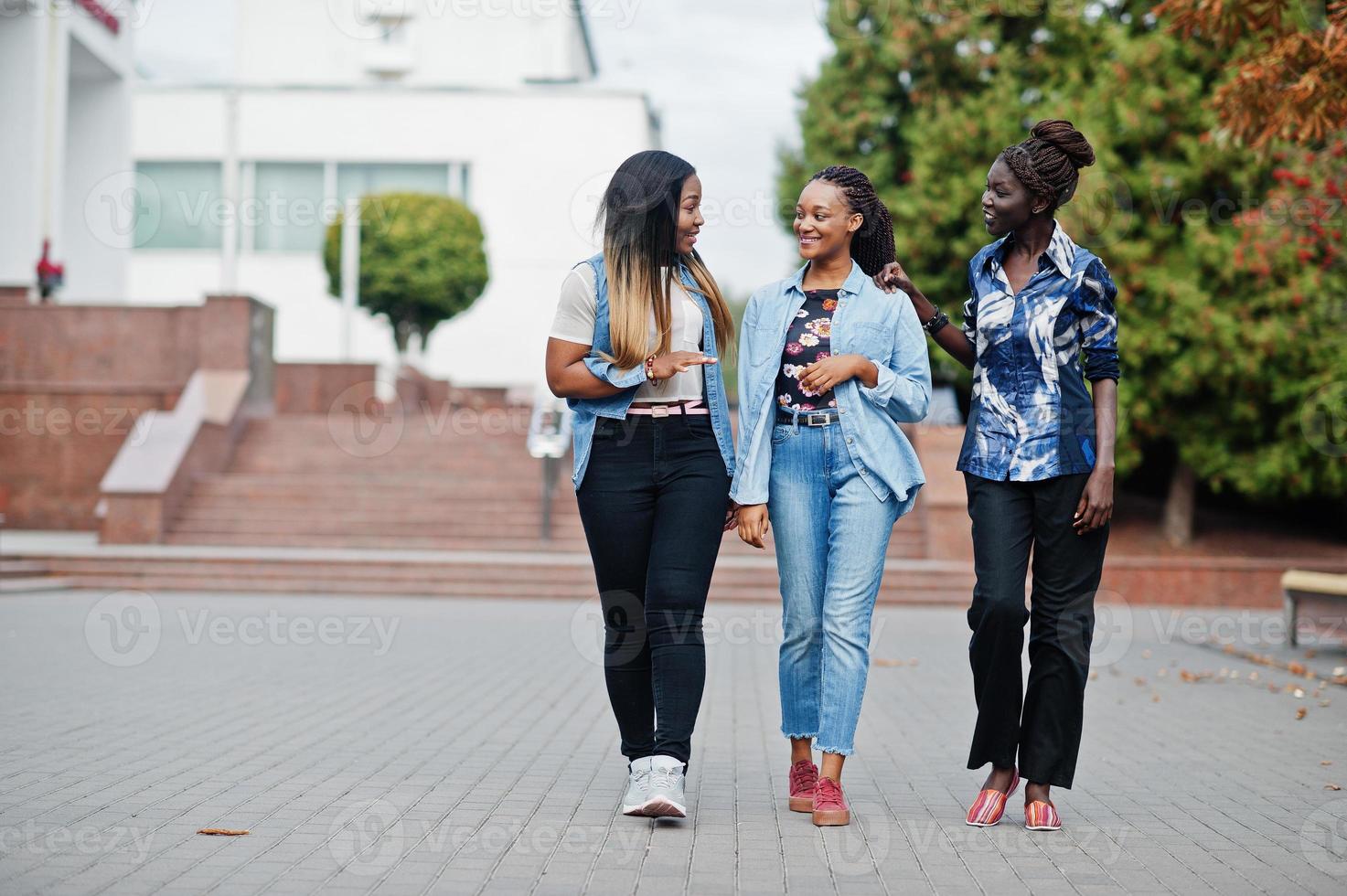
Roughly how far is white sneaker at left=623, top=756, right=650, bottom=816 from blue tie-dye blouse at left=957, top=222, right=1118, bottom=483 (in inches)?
54.6

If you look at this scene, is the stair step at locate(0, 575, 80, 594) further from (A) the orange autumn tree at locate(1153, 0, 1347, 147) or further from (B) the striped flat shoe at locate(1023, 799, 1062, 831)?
(B) the striped flat shoe at locate(1023, 799, 1062, 831)

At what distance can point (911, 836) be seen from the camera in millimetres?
4332

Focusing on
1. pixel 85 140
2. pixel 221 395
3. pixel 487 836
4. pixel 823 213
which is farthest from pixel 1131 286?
pixel 85 140

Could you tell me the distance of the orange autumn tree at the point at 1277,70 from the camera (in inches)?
308

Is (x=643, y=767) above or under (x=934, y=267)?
under

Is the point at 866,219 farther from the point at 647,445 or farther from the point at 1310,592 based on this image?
the point at 1310,592

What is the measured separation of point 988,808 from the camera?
4.52 m

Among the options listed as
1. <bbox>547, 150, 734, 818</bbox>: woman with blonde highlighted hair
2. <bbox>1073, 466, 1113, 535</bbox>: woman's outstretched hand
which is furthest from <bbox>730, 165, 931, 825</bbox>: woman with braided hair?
<bbox>1073, 466, 1113, 535</bbox>: woman's outstretched hand

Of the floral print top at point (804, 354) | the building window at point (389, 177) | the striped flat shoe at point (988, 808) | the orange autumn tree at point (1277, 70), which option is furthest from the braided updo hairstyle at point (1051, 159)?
the building window at point (389, 177)

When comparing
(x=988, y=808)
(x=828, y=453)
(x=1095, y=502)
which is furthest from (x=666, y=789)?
(x=1095, y=502)

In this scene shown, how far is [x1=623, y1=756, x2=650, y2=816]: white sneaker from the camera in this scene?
443 centimetres

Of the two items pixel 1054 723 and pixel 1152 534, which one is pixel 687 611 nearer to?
pixel 1054 723

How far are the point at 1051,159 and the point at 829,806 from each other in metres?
2.12

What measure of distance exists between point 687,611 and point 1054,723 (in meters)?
1.18
